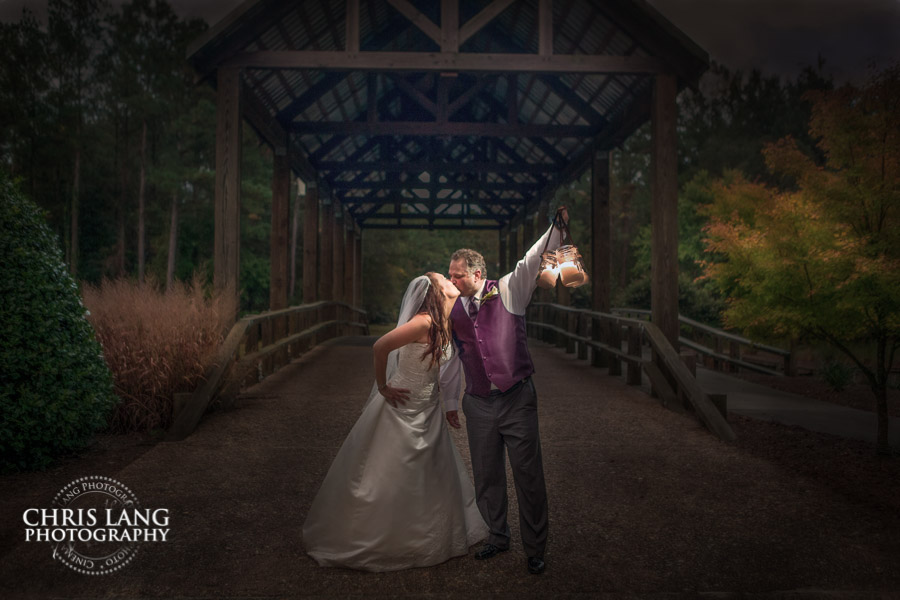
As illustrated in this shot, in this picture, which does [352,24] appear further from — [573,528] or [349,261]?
[349,261]

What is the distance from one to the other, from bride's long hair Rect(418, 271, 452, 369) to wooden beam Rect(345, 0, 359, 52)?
5762mm

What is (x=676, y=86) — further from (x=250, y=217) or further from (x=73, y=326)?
(x=250, y=217)

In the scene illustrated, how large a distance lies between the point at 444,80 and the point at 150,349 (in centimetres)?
671

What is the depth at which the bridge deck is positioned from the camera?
3391 mm

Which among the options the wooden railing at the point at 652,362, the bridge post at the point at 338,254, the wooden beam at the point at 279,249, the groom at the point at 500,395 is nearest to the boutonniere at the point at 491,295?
the groom at the point at 500,395

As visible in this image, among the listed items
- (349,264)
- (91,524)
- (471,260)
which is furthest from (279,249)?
(349,264)

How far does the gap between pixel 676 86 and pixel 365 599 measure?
7.55 m

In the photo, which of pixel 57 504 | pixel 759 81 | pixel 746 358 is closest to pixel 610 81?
pixel 57 504

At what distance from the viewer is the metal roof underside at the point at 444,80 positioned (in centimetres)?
855

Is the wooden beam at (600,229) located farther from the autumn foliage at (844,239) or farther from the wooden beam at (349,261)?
the wooden beam at (349,261)

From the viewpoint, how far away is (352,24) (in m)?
8.48

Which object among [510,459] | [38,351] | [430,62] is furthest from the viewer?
[430,62]

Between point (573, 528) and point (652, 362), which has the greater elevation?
point (652, 362)

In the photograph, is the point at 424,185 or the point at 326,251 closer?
the point at 326,251
